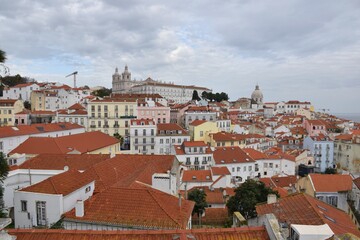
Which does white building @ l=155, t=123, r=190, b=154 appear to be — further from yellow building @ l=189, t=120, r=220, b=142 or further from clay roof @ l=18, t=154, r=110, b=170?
clay roof @ l=18, t=154, r=110, b=170

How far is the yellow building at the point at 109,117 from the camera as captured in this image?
55.1m

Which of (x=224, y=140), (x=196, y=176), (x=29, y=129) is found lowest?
(x=196, y=176)

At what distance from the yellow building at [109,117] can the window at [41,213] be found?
42871 millimetres

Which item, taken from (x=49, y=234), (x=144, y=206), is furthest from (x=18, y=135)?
(x=49, y=234)

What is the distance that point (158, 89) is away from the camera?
116 metres

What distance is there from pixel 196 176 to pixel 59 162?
17.8 m

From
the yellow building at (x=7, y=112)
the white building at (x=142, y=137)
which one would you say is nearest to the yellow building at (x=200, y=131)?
the white building at (x=142, y=137)

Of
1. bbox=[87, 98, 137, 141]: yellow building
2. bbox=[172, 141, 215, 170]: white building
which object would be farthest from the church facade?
bbox=[172, 141, 215, 170]: white building

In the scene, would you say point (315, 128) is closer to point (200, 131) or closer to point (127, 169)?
point (200, 131)

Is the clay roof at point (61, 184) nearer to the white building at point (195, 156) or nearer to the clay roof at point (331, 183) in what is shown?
the clay roof at point (331, 183)

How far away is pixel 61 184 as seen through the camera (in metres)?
12.9

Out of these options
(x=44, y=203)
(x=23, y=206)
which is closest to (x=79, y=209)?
(x=44, y=203)

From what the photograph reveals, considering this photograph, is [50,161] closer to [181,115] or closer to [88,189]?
[88,189]

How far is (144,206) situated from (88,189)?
405cm
